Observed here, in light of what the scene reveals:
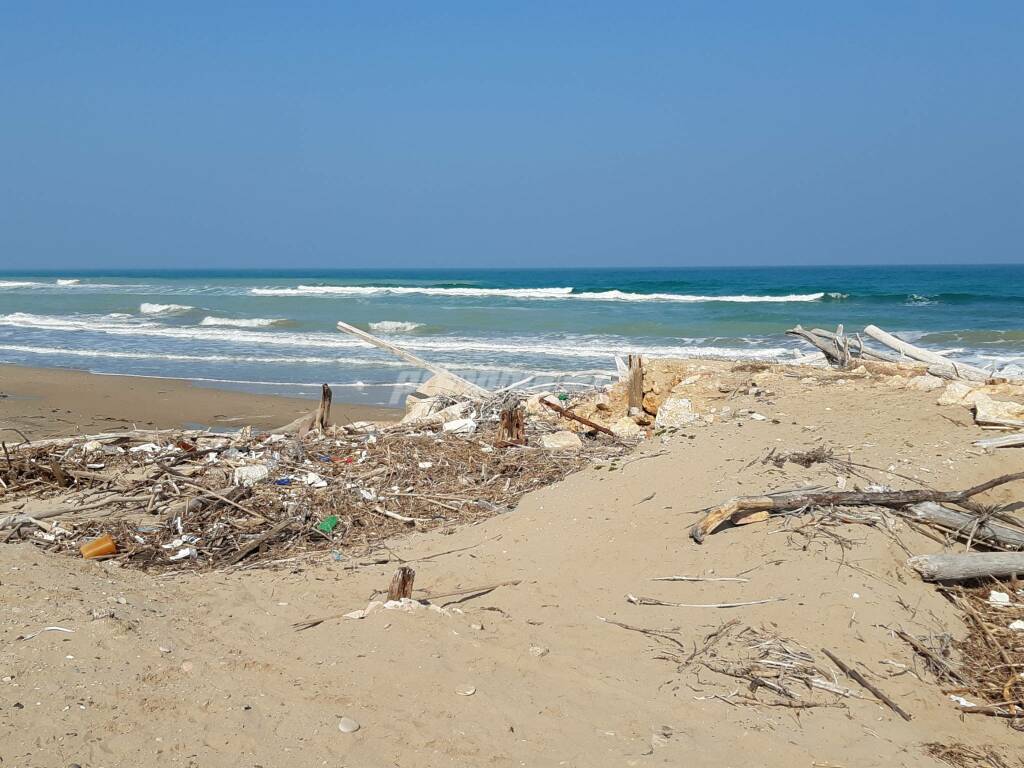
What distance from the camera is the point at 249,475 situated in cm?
600

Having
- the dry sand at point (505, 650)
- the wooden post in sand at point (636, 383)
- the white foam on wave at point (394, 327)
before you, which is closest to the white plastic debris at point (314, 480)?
the dry sand at point (505, 650)

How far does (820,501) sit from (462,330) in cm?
2181

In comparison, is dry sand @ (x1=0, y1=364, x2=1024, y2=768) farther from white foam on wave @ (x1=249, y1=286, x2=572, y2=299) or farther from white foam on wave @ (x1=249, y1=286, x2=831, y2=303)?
white foam on wave @ (x1=249, y1=286, x2=572, y2=299)

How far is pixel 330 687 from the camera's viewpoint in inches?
131

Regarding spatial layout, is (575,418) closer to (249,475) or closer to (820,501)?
(249,475)

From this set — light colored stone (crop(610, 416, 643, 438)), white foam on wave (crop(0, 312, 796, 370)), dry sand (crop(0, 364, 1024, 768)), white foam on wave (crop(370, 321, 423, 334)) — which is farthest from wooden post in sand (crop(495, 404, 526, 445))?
white foam on wave (crop(370, 321, 423, 334))

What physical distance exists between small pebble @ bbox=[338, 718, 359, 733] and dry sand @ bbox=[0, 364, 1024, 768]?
0.03m

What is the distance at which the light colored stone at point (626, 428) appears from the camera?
7578 millimetres

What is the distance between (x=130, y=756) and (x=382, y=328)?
25.1m

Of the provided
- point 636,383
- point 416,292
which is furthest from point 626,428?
point 416,292

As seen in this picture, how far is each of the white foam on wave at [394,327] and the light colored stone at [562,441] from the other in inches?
771

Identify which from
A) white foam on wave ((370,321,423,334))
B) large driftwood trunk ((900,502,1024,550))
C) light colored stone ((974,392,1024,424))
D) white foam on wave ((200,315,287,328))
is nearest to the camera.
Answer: large driftwood trunk ((900,502,1024,550))

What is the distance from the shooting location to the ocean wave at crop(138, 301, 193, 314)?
3456 centimetres

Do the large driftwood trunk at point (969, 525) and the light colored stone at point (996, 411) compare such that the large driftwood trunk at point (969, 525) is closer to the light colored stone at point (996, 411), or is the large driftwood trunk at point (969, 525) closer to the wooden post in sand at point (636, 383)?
the light colored stone at point (996, 411)
